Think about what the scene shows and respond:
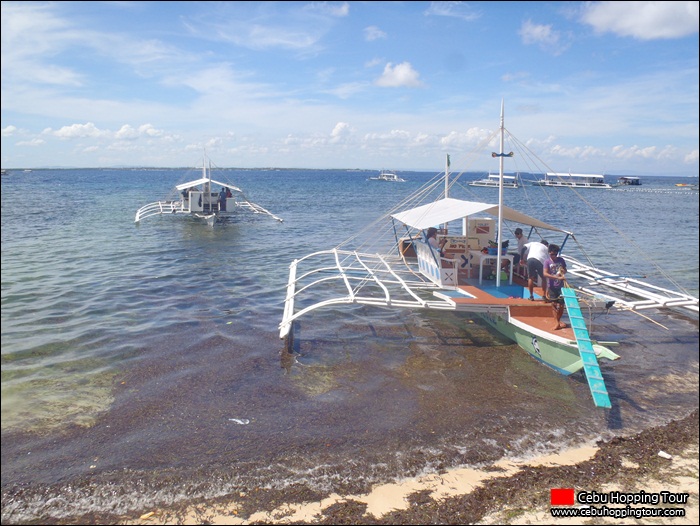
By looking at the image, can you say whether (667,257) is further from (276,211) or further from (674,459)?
(276,211)

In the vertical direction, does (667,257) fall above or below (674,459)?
above

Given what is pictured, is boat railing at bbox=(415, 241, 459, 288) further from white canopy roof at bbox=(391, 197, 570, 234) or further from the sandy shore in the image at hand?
the sandy shore

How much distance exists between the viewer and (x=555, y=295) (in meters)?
12.0

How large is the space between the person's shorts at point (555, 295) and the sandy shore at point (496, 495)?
14.1ft

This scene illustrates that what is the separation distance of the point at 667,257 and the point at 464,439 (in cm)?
2270

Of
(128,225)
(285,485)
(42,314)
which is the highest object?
(128,225)

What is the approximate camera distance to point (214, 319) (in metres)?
15.4

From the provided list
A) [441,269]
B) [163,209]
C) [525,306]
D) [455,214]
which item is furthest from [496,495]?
[163,209]

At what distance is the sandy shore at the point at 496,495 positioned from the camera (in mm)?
6391

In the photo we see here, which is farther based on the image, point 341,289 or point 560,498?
point 341,289

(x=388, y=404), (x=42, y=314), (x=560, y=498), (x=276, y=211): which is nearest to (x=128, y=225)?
(x=276, y=211)

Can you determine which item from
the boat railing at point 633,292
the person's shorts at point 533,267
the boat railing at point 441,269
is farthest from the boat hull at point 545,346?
the boat railing at point 633,292

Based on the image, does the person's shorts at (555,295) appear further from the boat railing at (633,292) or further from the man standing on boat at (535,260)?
the boat railing at (633,292)

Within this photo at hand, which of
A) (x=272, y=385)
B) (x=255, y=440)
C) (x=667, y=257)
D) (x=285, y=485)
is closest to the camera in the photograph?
(x=285, y=485)
